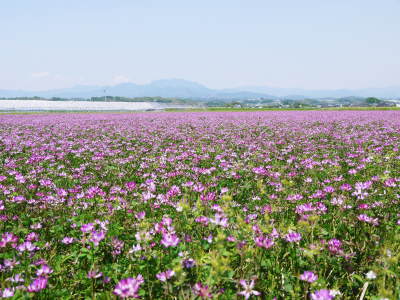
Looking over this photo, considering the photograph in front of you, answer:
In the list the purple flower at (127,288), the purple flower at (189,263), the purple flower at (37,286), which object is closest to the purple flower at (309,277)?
the purple flower at (189,263)

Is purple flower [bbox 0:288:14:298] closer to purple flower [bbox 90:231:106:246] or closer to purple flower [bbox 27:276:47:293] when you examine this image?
purple flower [bbox 27:276:47:293]

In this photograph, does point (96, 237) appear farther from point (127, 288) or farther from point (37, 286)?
point (127, 288)

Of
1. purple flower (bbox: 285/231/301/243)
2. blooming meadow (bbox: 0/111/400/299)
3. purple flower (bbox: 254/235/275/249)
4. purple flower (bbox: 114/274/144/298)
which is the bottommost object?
blooming meadow (bbox: 0/111/400/299)

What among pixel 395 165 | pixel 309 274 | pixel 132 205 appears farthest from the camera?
pixel 395 165

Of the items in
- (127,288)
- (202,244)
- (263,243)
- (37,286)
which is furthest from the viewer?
(202,244)

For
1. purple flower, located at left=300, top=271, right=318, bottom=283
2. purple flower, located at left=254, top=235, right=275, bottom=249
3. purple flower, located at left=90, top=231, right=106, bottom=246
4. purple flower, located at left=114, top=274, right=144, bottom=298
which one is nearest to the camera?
purple flower, located at left=114, top=274, right=144, bottom=298

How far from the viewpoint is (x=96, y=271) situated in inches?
98.4

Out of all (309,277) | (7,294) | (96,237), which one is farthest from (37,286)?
(309,277)

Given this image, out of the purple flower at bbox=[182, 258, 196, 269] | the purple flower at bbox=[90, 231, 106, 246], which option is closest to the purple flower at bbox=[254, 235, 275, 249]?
the purple flower at bbox=[182, 258, 196, 269]

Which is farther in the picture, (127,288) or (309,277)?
(309,277)

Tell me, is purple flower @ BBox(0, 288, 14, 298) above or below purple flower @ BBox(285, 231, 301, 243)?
below

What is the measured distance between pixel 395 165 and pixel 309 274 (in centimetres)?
647

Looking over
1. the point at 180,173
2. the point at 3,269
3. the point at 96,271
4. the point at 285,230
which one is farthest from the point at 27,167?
the point at 285,230

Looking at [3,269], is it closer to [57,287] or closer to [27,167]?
[57,287]
